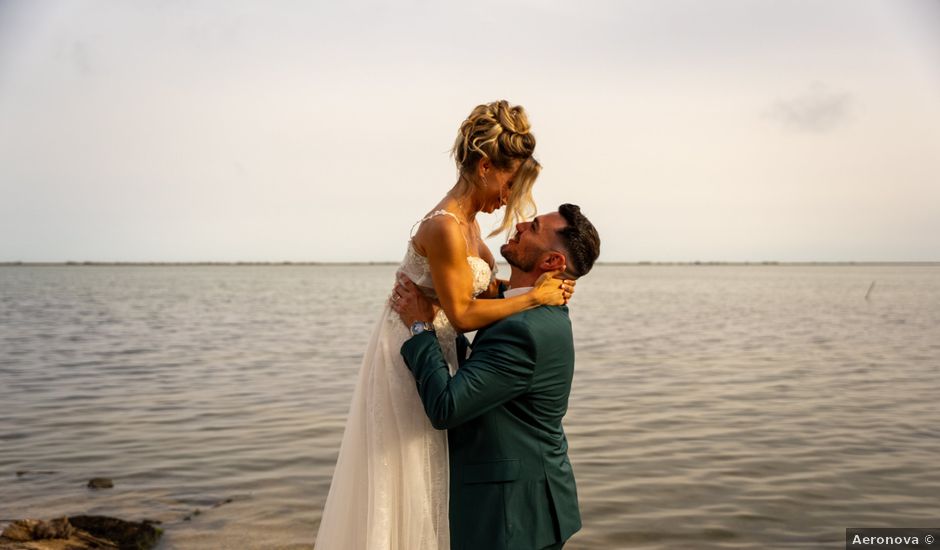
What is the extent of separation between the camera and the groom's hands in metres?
3.16

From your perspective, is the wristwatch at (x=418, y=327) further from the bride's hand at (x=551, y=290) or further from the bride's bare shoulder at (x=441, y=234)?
the bride's hand at (x=551, y=290)

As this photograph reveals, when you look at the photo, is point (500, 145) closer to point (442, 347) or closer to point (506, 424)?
point (442, 347)

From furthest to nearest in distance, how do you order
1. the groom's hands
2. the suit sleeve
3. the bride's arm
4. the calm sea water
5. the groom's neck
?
the calm sea water, the groom's hands, the groom's neck, the bride's arm, the suit sleeve

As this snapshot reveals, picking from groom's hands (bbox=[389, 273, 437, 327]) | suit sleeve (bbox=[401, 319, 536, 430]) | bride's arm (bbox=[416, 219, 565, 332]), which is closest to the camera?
suit sleeve (bbox=[401, 319, 536, 430])

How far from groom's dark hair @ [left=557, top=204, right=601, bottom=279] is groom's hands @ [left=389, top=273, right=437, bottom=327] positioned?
1.81 feet

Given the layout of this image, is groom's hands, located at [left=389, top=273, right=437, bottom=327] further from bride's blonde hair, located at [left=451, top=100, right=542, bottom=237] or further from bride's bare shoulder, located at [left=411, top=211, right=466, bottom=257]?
bride's blonde hair, located at [left=451, top=100, right=542, bottom=237]

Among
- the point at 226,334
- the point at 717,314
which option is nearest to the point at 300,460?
the point at 226,334

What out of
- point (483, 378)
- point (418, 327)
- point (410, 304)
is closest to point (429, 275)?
point (410, 304)

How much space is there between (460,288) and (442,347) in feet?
0.92

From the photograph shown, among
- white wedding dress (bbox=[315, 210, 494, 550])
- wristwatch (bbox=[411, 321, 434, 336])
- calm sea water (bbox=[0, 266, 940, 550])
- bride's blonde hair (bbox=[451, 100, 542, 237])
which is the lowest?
calm sea water (bbox=[0, 266, 940, 550])

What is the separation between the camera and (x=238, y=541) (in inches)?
263

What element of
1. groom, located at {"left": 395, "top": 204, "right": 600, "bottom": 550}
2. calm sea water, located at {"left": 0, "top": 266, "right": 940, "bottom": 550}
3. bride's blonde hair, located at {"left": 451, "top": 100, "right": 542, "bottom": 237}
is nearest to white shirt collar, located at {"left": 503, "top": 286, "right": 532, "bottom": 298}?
groom, located at {"left": 395, "top": 204, "right": 600, "bottom": 550}

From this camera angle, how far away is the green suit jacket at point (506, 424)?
276 cm

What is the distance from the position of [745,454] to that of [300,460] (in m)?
4.76
